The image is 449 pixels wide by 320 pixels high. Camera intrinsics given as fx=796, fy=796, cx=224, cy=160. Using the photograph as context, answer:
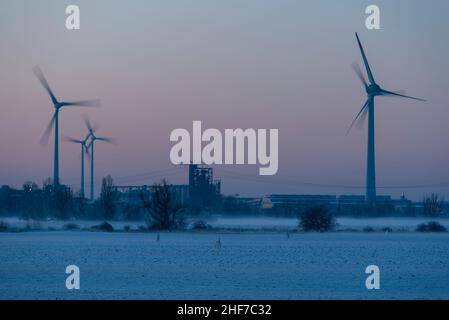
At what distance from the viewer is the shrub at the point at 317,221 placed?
8569 cm

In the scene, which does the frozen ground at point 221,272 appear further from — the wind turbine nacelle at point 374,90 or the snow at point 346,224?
the wind turbine nacelle at point 374,90

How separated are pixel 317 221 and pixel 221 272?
5323cm

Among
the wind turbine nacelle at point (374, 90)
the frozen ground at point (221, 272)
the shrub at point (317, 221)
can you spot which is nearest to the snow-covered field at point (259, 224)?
the shrub at point (317, 221)

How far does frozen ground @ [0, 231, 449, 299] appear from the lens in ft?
86.5

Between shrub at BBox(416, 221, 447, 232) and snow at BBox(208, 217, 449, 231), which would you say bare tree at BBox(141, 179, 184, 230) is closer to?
snow at BBox(208, 217, 449, 231)

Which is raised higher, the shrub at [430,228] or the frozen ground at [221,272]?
the frozen ground at [221,272]

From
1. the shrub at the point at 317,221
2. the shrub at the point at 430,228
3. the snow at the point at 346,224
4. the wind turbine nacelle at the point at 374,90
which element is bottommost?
the snow at the point at 346,224

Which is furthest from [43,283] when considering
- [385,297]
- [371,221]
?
[371,221]

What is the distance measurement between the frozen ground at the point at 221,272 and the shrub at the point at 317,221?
113 feet

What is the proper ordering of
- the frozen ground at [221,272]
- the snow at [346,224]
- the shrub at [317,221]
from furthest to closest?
the snow at [346,224] → the shrub at [317,221] → the frozen ground at [221,272]

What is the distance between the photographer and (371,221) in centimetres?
11269

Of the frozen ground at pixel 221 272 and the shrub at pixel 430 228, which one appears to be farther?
the shrub at pixel 430 228
